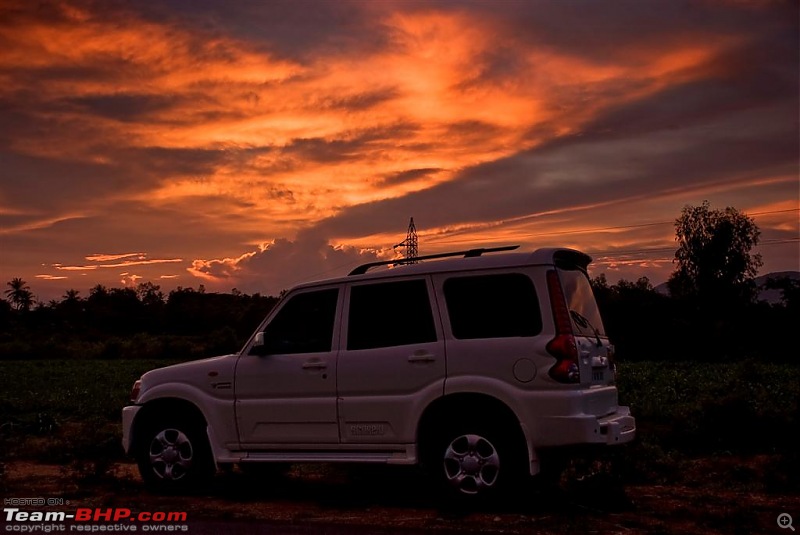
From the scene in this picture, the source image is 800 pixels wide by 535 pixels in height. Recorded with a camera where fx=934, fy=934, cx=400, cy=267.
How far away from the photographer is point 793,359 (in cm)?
4938

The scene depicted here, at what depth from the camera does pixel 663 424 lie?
1678cm

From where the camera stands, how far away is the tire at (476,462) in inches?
308

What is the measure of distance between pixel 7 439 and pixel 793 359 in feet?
141

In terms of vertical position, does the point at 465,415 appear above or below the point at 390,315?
below

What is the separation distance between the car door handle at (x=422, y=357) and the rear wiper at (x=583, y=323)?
1276 millimetres

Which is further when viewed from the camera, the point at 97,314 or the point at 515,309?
the point at 97,314

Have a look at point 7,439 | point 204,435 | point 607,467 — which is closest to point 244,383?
point 204,435

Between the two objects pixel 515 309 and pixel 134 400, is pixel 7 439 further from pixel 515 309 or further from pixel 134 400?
pixel 515 309

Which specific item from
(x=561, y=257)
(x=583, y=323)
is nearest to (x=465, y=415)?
(x=583, y=323)

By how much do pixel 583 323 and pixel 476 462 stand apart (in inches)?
61.8

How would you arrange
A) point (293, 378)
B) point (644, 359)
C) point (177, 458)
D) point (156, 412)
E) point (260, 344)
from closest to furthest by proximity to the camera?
point (293, 378) → point (260, 344) → point (177, 458) → point (156, 412) → point (644, 359)

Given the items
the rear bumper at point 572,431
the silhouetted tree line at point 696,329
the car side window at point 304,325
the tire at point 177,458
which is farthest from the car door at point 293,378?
the silhouetted tree line at point 696,329

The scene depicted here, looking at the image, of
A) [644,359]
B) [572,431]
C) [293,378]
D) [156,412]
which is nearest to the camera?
[572,431]

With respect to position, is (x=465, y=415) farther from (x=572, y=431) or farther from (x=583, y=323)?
(x=583, y=323)
